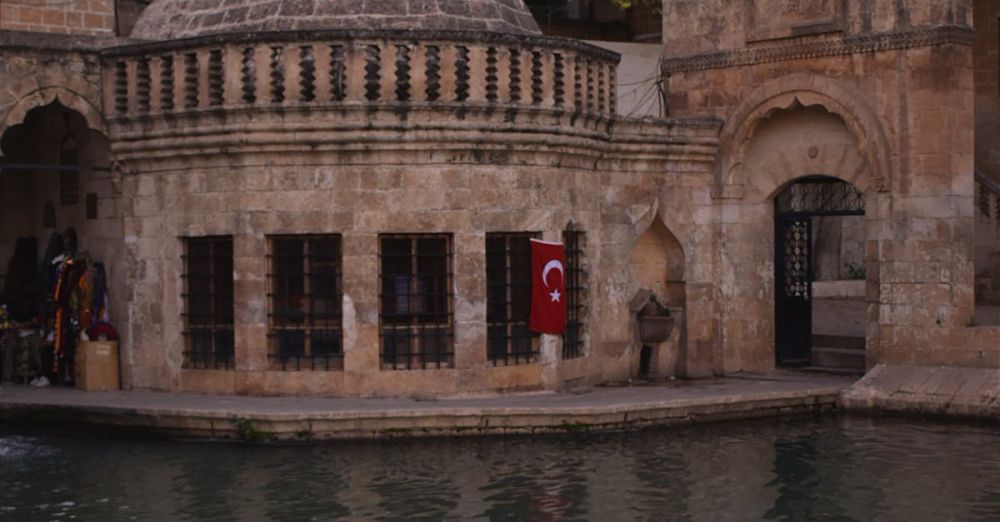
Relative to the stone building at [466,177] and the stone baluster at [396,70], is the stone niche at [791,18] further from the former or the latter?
the stone baluster at [396,70]

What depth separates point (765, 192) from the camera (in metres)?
23.2

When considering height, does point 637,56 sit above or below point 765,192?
above

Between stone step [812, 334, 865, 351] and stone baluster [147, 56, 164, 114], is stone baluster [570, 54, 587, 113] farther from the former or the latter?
stone step [812, 334, 865, 351]

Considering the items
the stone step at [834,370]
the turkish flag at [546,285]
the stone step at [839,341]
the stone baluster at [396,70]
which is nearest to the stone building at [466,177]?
the stone baluster at [396,70]

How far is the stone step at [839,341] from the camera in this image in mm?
24558

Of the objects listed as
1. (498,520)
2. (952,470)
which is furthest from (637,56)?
(498,520)

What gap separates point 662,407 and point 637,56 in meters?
9.19

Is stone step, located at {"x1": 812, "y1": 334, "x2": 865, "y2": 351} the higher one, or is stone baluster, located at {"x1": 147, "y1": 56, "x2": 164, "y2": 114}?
stone baluster, located at {"x1": 147, "y1": 56, "x2": 164, "y2": 114}

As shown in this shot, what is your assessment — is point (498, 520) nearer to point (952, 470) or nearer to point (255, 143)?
point (952, 470)

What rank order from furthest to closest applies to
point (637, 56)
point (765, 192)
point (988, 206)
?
point (637, 56) → point (988, 206) → point (765, 192)

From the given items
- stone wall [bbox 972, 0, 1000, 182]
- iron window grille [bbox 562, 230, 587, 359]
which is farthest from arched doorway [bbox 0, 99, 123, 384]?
stone wall [bbox 972, 0, 1000, 182]

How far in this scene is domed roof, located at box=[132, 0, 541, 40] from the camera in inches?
813

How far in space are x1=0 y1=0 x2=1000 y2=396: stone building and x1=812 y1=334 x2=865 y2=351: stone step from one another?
1.73 metres

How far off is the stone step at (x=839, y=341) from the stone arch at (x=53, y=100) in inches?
421
